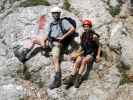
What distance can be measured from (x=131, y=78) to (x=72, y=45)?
8.78 ft

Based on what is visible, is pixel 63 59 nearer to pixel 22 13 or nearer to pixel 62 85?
pixel 62 85

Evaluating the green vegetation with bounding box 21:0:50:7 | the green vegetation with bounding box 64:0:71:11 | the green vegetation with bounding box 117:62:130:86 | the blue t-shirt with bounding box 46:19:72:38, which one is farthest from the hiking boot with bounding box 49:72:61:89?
the green vegetation with bounding box 21:0:50:7

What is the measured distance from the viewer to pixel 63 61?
1744cm

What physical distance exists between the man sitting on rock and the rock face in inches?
13.6

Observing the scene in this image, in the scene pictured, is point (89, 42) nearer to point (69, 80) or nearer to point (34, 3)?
point (69, 80)

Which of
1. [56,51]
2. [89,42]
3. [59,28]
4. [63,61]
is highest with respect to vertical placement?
[59,28]

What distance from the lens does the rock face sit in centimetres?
1664

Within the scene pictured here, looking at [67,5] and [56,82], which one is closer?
[56,82]

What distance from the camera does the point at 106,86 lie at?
16.7 meters

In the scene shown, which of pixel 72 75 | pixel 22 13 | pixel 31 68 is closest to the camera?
pixel 72 75

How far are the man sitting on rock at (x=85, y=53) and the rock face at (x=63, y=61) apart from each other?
35cm

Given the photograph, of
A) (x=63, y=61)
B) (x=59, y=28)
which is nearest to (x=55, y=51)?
(x=63, y=61)

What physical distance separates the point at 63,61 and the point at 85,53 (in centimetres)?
104

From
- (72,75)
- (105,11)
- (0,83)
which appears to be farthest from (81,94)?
(105,11)
